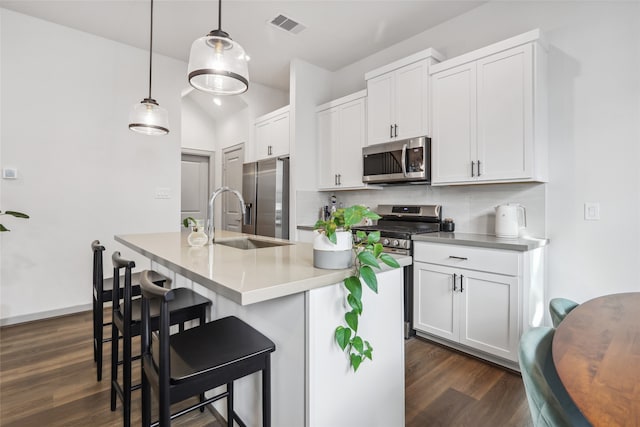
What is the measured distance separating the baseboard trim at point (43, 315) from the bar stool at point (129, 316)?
2036 millimetres

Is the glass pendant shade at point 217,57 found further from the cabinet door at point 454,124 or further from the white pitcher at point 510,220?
the white pitcher at point 510,220

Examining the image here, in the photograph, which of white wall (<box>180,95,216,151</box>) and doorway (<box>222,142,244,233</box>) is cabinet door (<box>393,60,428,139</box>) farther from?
white wall (<box>180,95,216,151</box>)

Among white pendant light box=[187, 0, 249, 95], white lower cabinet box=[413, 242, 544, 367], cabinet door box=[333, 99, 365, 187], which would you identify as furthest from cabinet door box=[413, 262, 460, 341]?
white pendant light box=[187, 0, 249, 95]

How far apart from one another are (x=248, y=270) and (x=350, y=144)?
8.80 feet

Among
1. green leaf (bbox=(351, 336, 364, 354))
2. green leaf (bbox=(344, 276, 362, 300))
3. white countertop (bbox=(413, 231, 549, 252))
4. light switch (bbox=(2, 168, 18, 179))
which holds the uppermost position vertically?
light switch (bbox=(2, 168, 18, 179))

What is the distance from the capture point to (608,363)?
70 centimetres

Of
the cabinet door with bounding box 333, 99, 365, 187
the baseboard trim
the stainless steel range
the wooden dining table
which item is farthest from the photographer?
the cabinet door with bounding box 333, 99, 365, 187

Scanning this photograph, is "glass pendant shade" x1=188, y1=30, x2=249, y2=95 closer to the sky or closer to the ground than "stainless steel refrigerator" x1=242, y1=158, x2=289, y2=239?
closer to the sky

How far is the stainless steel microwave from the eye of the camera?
115 inches

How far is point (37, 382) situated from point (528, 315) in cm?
321

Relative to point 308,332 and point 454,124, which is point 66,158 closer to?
point 308,332

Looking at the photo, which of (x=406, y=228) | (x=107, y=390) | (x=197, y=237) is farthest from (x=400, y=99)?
(x=107, y=390)

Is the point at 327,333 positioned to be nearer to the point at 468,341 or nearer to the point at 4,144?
the point at 468,341

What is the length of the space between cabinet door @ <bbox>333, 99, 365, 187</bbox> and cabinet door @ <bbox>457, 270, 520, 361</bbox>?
1650 millimetres
